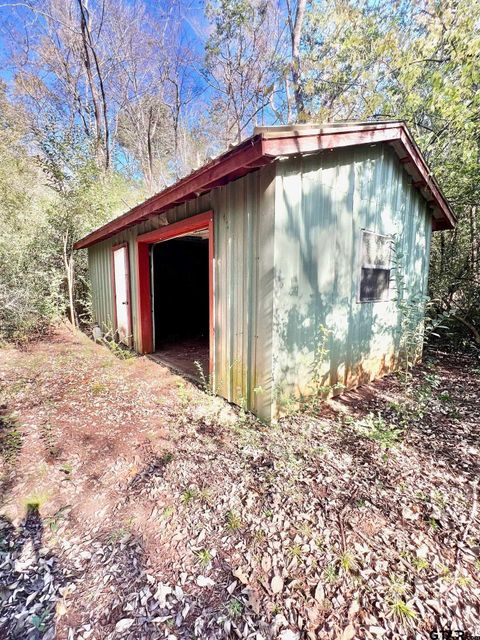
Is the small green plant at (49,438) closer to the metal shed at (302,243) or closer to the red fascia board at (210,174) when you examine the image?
the metal shed at (302,243)

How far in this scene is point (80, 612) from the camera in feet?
4.50

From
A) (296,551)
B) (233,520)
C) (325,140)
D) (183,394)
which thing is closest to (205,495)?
(233,520)

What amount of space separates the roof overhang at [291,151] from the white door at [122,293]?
59.5 inches

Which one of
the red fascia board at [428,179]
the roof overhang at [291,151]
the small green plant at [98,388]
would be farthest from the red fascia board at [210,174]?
the small green plant at [98,388]

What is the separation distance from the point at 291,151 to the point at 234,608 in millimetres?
3146

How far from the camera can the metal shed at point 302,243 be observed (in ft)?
9.31

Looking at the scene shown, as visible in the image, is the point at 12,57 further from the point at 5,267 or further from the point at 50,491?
the point at 50,491

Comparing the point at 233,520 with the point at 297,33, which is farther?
the point at 297,33

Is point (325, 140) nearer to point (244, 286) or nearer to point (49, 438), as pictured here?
point (244, 286)

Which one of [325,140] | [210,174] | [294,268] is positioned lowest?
[294,268]

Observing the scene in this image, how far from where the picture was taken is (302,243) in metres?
3.04

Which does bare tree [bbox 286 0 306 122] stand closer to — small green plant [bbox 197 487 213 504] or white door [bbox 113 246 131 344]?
white door [bbox 113 246 131 344]

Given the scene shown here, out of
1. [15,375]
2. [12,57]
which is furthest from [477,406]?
[12,57]

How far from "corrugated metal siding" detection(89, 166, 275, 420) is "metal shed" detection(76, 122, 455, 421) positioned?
0.5 inches
